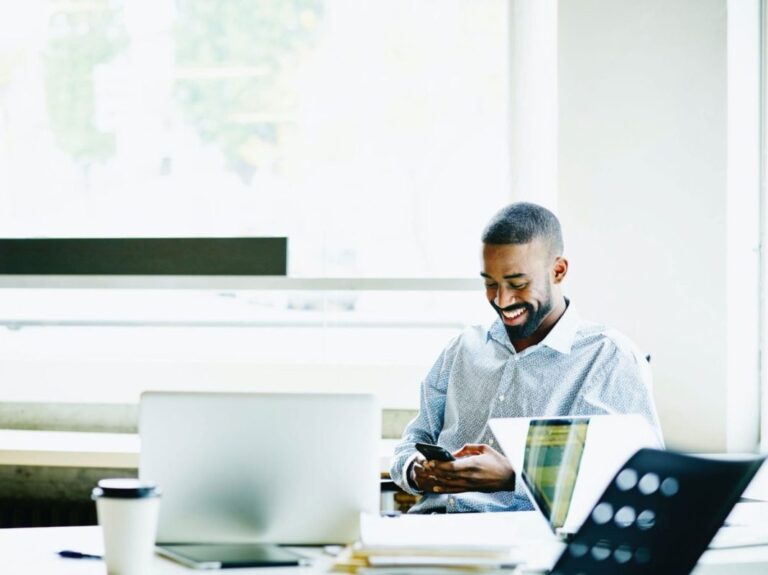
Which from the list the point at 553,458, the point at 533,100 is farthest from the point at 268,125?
the point at 553,458

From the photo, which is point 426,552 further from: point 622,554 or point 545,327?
point 545,327

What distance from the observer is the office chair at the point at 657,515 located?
142 centimetres

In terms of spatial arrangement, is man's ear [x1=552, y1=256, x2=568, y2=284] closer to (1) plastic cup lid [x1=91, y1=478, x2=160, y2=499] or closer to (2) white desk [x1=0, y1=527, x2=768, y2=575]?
(2) white desk [x1=0, y1=527, x2=768, y2=575]

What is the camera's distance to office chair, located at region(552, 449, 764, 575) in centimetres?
142

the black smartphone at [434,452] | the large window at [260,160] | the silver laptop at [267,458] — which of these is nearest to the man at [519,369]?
the black smartphone at [434,452]

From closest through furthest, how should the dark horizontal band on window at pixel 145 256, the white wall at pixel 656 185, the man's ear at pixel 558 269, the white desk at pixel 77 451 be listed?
1. the man's ear at pixel 558 269
2. the white desk at pixel 77 451
3. the white wall at pixel 656 185
4. the dark horizontal band on window at pixel 145 256

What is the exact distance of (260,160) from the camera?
406 cm

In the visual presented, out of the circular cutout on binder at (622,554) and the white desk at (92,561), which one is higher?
the circular cutout on binder at (622,554)

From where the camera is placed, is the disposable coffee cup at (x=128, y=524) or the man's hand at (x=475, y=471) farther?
the man's hand at (x=475, y=471)

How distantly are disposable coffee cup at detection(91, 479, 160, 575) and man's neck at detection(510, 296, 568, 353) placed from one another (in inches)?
51.5

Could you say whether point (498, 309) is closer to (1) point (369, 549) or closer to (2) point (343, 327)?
(1) point (369, 549)

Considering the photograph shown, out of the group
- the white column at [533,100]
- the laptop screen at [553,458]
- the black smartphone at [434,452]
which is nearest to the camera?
the laptop screen at [553,458]

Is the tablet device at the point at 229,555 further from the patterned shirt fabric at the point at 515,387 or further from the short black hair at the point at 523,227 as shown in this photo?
the short black hair at the point at 523,227

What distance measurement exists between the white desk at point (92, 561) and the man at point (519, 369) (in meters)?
0.69
